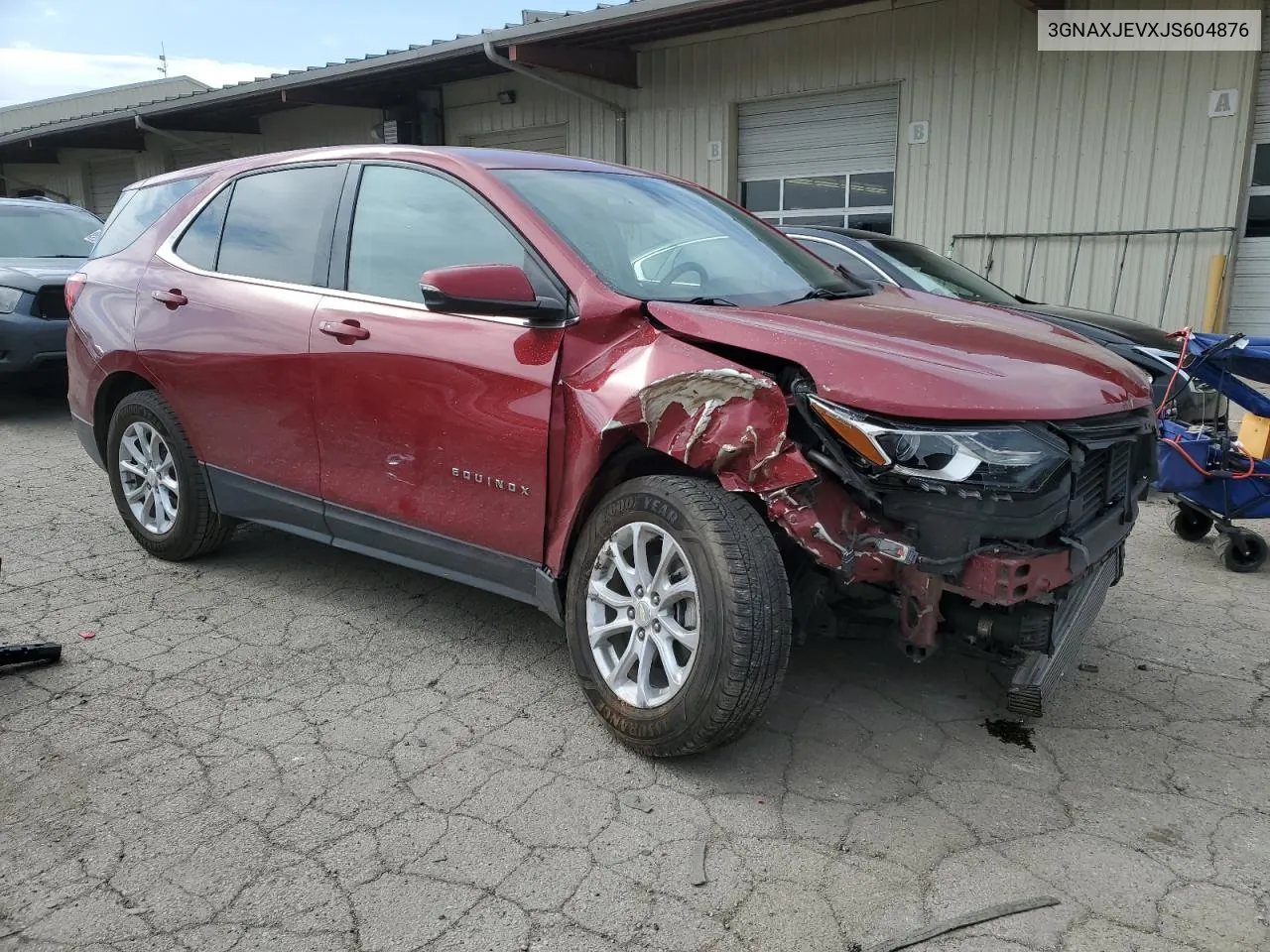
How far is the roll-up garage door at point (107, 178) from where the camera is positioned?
21.1 metres

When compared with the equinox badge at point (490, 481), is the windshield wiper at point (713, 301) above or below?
above

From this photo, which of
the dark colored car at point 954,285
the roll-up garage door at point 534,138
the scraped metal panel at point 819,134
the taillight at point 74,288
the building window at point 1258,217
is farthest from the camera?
the roll-up garage door at point 534,138

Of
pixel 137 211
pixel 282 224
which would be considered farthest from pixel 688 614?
pixel 137 211

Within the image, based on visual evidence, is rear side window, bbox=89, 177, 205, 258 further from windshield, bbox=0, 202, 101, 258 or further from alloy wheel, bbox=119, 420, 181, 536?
windshield, bbox=0, 202, 101, 258

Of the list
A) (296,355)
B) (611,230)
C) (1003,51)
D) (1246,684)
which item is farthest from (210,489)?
(1003,51)

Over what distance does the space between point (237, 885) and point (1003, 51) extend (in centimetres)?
1009

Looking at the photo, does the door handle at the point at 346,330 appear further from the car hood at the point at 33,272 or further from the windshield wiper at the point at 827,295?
the car hood at the point at 33,272

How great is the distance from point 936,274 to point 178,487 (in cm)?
502

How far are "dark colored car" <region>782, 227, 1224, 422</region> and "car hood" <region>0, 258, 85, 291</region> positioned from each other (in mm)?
5793

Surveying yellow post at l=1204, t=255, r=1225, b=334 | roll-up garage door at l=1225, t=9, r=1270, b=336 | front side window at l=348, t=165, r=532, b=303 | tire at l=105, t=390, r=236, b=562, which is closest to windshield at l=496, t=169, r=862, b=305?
front side window at l=348, t=165, r=532, b=303

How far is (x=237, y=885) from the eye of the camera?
2248 mm

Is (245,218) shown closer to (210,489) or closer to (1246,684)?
(210,489)

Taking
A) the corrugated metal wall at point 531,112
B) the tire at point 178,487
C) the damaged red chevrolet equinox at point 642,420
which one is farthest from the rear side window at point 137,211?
the corrugated metal wall at point 531,112

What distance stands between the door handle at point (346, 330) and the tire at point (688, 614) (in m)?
1.14
